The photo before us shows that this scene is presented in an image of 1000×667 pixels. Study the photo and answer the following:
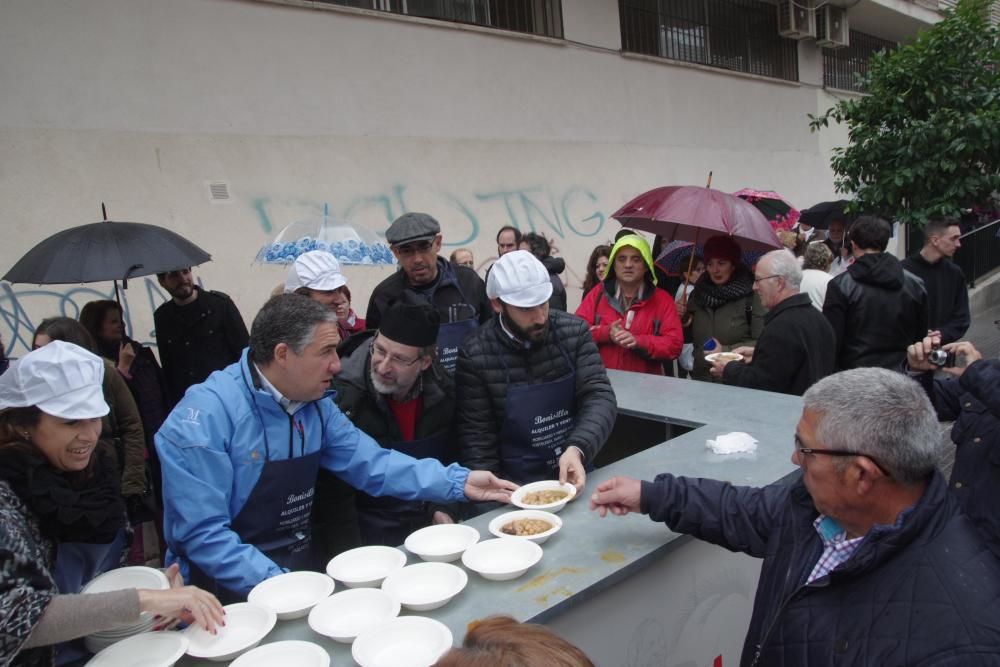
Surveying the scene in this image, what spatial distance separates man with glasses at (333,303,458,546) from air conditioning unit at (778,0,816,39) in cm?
1302

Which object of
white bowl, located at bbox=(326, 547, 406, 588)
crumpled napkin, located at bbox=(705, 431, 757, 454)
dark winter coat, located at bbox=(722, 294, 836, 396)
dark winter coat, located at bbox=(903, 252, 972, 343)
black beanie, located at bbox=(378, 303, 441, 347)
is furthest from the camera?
dark winter coat, located at bbox=(903, 252, 972, 343)

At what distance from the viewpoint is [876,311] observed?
4.43 meters

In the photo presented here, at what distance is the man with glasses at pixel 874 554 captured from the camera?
1451 millimetres

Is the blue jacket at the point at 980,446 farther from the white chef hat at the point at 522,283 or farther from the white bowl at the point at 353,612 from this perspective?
the white bowl at the point at 353,612

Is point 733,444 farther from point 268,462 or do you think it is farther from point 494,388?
point 268,462

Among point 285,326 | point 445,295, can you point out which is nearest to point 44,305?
point 445,295

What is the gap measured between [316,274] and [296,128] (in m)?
3.77

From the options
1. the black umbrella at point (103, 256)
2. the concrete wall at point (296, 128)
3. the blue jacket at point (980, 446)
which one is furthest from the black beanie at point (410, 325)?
the concrete wall at point (296, 128)

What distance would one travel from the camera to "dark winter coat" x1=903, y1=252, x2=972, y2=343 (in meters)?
5.77

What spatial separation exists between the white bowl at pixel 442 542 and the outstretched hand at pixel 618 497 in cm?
44

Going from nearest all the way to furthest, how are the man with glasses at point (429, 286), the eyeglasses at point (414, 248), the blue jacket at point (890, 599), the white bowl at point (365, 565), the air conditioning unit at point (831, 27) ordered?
the blue jacket at point (890, 599)
the white bowl at point (365, 565)
the man with glasses at point (429, 286)
the eyeglasses at point (414, 248)
the air conditioning unit at point (831, 27)

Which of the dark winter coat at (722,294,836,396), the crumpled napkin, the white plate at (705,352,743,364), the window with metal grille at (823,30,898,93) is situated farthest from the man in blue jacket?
the window with metal grille at (823,30,898,93)

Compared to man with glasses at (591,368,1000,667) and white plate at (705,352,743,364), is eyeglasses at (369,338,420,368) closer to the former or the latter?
man with glasses at (591,368,1000,667)

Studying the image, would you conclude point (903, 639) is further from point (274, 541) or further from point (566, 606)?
point (274, 541)
